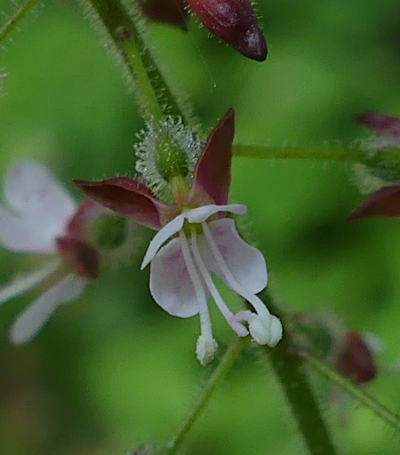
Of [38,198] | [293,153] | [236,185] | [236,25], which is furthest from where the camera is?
[236,185]

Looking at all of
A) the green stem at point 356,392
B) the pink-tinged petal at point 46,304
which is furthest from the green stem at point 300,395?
the pink-tinged petal at point 46,304

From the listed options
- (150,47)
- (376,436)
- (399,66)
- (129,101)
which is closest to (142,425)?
(376,436)

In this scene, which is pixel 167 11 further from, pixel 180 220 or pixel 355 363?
pixel 355 363

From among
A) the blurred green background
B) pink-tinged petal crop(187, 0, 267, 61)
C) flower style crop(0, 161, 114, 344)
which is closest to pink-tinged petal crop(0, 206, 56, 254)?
flower style crop(0, 161, 114, 344)

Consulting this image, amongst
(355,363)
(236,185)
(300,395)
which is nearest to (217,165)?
(300,395)

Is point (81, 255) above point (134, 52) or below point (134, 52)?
below

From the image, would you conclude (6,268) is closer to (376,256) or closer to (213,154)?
(376,256)

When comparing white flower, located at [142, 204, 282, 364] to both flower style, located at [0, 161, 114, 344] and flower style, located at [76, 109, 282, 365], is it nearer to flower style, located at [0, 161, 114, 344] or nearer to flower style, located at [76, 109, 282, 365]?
flower style, located at [76, 109, 282, 365]

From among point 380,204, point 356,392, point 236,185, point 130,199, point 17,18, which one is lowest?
point 236,185
